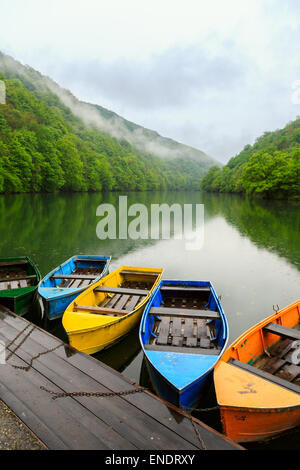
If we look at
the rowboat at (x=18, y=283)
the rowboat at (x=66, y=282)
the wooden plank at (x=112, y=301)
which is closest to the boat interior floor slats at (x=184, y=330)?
the wooden plank at (x=112, y=301)

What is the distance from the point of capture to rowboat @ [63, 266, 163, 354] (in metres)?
6.28

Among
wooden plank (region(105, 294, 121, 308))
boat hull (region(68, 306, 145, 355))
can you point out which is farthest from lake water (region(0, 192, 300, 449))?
Answer: wooden plank (region(105, 294, 121, 308))

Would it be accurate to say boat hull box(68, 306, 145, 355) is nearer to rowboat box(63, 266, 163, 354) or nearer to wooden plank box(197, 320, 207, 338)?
rowboat box(63, 266, 163, 354)

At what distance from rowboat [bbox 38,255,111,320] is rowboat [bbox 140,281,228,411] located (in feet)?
9.05

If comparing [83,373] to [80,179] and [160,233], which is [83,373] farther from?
[80,179]

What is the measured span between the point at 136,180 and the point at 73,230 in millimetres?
102104

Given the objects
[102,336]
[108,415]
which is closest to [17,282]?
[102,336]

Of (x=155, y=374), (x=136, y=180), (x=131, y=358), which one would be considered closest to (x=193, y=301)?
(x=131, y=358)

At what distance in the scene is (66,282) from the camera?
10609 millimetres

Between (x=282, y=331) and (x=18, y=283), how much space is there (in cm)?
913
